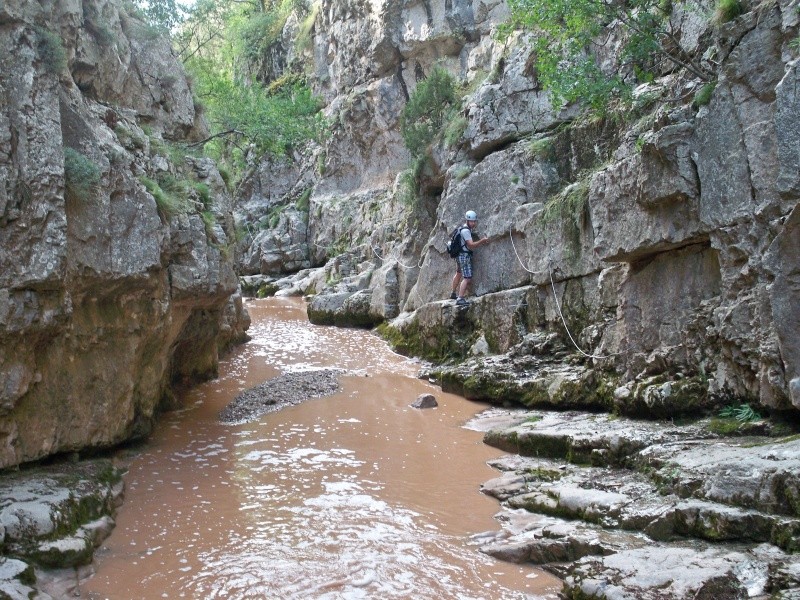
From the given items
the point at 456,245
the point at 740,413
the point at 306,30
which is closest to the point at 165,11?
the point at 456,245

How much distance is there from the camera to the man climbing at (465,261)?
1444cm

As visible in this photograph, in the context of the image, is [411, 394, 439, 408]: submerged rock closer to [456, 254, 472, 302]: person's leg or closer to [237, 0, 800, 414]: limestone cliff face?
[237, 0, 800, 414]: limestone cliff face

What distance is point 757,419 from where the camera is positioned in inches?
277

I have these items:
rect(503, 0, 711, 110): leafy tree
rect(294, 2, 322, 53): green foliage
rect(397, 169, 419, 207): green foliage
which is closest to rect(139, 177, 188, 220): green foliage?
rect(503, 0, 711, 110): leafy tree

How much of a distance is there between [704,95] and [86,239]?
7.23 m

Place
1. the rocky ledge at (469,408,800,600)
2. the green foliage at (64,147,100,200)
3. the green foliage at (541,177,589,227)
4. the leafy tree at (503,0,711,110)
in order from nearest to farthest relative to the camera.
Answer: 1. the rocky ledge at (469,408,800,600)
2. the green foliage at (64,147,100,200)
3. the leafy tree at (503,0,711,110)
4. the green foliage at (541,177,589,227)

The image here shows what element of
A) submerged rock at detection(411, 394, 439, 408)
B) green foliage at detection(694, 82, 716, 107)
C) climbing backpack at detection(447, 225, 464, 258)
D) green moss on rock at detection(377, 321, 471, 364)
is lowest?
submerged rock at detection(411, 394, 439, 408)

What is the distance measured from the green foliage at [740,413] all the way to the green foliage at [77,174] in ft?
24.3

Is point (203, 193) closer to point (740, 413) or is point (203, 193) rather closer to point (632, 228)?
point (632, 228)

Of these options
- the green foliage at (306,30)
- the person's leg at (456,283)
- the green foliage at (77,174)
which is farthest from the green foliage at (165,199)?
the green foliage at (306,30)

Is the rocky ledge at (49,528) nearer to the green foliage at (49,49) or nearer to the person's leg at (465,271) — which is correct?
the green foliage at (49,49)

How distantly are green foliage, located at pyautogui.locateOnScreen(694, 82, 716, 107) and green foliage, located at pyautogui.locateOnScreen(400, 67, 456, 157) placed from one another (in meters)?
10.9

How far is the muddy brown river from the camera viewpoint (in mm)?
5258

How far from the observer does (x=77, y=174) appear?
7109 mm
